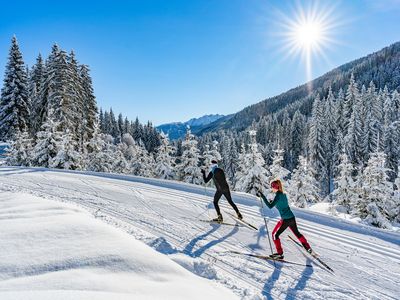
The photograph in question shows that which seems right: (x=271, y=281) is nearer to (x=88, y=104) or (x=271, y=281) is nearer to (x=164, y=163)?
(x=164, y=163)

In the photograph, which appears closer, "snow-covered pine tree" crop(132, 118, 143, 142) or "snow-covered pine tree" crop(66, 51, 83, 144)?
"snow-covered pine tree" crop(66, 51, 83, 144)

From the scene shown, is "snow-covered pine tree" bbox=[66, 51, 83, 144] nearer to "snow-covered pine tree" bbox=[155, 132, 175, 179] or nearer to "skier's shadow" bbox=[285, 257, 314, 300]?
"snow-covered pine tree" bbox=[155, 132, 175, 179]

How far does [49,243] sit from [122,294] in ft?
8.35

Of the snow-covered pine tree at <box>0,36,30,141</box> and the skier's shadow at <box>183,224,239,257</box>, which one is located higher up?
the snow-covered pine tree at <box>0,36,30,141</box>

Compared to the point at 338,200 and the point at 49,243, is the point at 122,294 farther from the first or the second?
the point at 338,200

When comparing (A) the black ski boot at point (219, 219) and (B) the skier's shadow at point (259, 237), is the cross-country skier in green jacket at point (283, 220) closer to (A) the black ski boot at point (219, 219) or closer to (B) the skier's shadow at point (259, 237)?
(B) the skier's shadow at point (259, 237)

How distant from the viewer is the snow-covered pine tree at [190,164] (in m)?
30.9

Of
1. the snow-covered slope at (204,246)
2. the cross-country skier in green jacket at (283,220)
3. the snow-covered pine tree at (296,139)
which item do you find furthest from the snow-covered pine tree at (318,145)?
the cross-country skier in green jacket at (283,220)

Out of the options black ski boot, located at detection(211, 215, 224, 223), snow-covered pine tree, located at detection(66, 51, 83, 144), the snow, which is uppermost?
snow-covered pine tree, located at detection(66, 51, 83, 144)

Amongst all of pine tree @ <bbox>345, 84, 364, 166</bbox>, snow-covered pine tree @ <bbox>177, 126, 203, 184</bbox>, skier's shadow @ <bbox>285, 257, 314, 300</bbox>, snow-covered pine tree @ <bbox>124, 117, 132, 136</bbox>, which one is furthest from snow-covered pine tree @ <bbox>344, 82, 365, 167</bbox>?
snow-covered pine tree @ <bbox>124, 117, 132, 136</bbox>

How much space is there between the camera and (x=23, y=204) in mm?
8930

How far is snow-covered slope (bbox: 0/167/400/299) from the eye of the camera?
217 inches

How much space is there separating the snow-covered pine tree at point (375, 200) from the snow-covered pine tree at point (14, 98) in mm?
38169

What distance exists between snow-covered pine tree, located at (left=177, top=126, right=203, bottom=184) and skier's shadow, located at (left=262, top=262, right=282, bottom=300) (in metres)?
23.6
